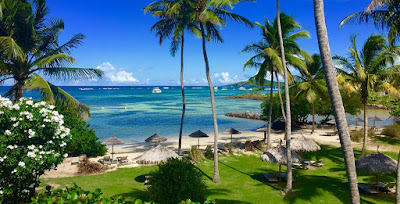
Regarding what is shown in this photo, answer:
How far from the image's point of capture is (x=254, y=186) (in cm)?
1280

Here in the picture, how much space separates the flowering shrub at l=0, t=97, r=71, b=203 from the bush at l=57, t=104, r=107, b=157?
1026cm

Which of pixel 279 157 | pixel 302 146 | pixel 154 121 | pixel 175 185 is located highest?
pixel 302 146

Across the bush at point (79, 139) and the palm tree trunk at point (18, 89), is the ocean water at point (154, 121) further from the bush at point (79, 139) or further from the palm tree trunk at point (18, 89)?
the bush at point (79, 139)

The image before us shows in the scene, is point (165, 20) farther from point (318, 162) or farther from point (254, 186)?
point (318, 162)

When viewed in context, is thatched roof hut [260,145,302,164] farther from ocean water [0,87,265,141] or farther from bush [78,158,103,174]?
ocean water [0,87,265,141]

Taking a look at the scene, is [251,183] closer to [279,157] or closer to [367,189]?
[279,157]

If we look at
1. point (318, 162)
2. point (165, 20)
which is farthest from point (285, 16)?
point (318, 162)

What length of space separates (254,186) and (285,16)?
39.6ft

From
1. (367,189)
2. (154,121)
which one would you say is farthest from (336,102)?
(154,121)

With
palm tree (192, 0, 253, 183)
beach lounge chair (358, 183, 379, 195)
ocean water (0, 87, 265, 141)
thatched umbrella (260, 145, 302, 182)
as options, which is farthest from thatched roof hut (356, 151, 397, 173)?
ocean water (0, 87, 265, 141)

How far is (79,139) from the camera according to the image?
17938 millimetres

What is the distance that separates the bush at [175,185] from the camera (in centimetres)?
930

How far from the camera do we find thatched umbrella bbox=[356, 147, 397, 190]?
37.2 ft

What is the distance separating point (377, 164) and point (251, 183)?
19.2ft
